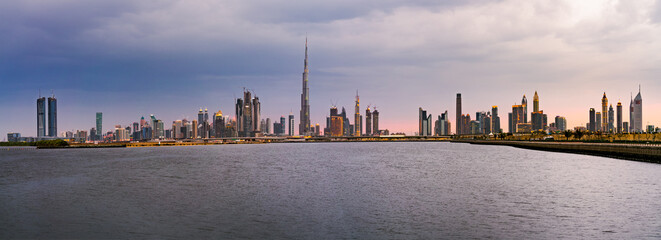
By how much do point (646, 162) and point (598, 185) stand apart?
41912mm

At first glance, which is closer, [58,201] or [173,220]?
[173,220]

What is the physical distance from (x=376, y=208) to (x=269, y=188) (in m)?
16.9

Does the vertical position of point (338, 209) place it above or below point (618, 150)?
below

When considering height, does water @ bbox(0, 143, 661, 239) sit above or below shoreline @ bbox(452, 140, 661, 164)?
below

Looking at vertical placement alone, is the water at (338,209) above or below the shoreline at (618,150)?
below

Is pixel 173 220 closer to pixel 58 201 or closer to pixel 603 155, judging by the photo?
pixel 58 201

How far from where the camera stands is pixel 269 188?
4959 cm

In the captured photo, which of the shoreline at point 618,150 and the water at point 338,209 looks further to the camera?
the shoreline at point 618,150

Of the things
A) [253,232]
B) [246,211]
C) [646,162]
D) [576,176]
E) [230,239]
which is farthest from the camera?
[646,162]

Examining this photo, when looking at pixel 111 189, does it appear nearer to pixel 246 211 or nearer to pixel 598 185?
pixel 246 211

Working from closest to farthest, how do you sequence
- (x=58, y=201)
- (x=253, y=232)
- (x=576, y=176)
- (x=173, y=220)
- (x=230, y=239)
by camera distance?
(x=230, y=239) < (x=253, y=232) < (x=173, y=220) < (x=58, y=201) < (x=576, y=176)

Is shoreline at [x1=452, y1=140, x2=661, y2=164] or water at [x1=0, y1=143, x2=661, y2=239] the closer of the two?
water at [x1=0, y1=143, x2=661, y2=239]

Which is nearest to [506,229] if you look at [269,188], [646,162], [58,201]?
[269,188]

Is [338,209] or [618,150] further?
[618,150]
